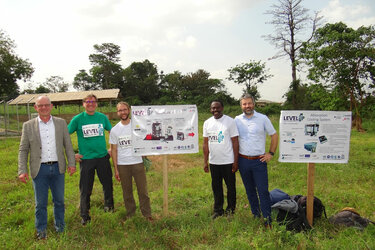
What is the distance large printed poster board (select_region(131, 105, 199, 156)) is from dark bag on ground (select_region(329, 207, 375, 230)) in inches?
96.2

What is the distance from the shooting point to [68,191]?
578 cm

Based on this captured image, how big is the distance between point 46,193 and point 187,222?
7.18ft

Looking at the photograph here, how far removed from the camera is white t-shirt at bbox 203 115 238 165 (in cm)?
407

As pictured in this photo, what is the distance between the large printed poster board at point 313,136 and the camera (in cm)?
401

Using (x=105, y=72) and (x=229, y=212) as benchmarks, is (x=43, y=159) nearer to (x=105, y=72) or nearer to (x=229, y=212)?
(x=229, y=212)

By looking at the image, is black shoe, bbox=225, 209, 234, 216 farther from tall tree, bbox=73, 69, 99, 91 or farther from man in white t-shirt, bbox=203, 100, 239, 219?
tall tree, bbox=73, 69, 99, 91

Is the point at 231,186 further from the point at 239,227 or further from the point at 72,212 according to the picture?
the point at 72,212

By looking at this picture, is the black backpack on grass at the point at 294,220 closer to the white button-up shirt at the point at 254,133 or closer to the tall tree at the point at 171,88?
the white button-up shirt at the point at 254,133

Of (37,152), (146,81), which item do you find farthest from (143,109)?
(146,81)

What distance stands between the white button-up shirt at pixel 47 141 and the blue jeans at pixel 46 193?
119 millimetres

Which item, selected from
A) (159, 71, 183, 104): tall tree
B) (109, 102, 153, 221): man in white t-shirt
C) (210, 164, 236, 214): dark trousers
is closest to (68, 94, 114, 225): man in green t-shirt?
(109, 102, 153, 221): man in white t-shirt

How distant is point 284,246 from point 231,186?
1266 millimetres

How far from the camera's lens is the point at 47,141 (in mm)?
3670

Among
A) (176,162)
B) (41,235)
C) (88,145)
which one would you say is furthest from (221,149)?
(176,162)
